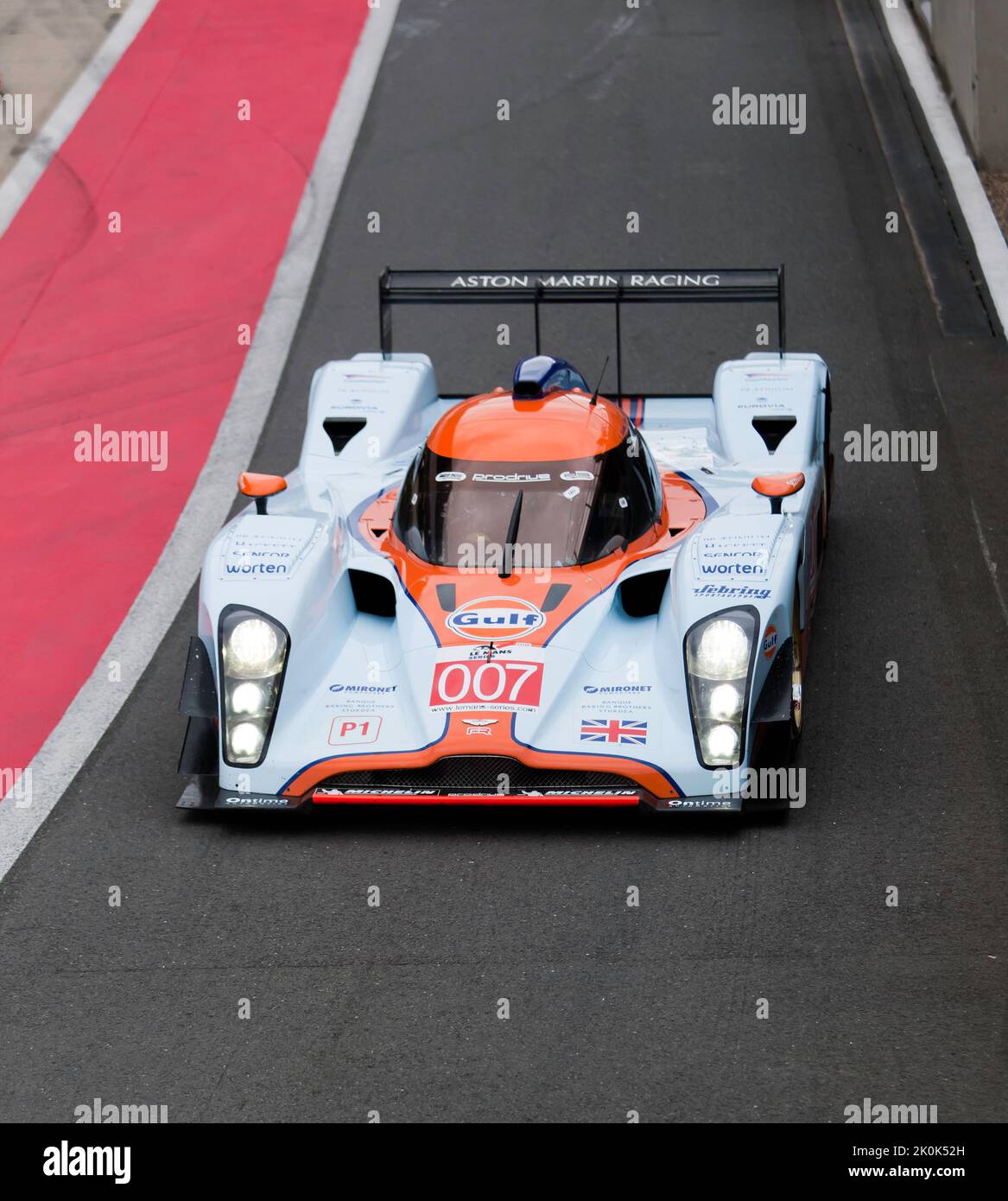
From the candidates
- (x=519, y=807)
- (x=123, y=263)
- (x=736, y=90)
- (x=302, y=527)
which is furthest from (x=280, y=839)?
(x=736, y=90)

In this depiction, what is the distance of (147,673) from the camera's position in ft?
33.2

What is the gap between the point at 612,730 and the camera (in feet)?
26.2

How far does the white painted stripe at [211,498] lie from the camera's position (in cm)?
900

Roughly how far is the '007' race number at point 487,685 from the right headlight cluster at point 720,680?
2.27ft

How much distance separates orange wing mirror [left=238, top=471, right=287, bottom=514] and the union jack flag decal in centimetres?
229

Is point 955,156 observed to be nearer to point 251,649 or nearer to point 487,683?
point 487,683

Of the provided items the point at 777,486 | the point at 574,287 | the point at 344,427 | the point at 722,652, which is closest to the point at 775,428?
the point at 777,486

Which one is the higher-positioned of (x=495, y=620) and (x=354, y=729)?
(x=495, y=620)

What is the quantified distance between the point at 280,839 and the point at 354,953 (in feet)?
3.52

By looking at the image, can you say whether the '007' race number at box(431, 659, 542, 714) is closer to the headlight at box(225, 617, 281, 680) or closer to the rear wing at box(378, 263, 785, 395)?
the headlight at box(225, 617, 281, 680)

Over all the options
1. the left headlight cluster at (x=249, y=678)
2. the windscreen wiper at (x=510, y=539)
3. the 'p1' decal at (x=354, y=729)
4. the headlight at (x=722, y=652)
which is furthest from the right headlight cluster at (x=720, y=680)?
the left headlight cluster at (x=249, y=678)

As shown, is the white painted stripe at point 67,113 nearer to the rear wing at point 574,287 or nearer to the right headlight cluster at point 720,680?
the rear wing at point 574,287

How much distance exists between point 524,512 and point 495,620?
720 millimetres

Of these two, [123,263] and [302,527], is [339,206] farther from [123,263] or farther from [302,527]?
[302,527]
